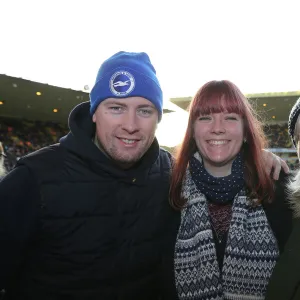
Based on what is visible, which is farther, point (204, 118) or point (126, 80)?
point (204, 118)

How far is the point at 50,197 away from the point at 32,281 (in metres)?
0.57

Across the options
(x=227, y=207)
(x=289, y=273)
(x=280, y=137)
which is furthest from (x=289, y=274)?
(x=280, y=137)

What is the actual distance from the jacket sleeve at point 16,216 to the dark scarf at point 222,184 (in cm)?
120

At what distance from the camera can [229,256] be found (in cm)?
235

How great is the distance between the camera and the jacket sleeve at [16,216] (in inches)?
77.7

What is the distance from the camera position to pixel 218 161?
2.45m

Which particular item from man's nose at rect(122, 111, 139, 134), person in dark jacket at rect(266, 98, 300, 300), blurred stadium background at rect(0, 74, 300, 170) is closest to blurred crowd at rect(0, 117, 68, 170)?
blurred stadium background at rect(0, 74, 300, 170)

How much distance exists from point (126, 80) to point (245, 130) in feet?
3.16

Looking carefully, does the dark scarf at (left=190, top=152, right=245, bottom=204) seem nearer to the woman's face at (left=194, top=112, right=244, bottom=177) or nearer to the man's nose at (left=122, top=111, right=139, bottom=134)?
the woman's face at (left=194, top=112, right=244, bottom=177)

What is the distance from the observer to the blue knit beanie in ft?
7.37

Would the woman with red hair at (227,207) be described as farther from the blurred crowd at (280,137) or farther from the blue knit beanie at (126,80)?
the blurred crowd at (280,137)

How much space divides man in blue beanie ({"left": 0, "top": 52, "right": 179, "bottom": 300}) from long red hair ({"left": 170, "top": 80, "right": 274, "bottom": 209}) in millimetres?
327

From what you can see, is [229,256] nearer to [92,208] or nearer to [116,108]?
[92,208]

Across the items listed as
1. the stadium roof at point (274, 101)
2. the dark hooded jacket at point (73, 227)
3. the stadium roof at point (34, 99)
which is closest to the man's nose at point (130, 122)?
the dark hooded jacket at point (73, 227)
